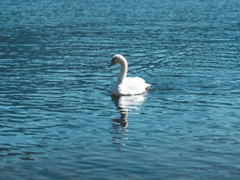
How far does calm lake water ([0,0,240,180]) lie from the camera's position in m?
14.9

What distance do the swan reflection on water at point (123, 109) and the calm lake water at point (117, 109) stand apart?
0.14 ft

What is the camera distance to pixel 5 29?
56281 mm

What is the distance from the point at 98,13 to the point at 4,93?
53.0 metres

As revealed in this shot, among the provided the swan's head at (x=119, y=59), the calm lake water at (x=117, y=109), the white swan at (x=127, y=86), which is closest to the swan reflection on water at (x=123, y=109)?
the calm lake water at (x=117, y=109)

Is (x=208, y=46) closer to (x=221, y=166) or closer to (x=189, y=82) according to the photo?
(x=189, y=82)

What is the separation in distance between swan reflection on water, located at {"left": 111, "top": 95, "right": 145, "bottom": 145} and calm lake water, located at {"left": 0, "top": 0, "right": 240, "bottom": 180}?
0.04 metres

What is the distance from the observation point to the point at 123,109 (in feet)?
73.2

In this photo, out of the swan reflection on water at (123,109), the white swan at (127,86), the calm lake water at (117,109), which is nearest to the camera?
the calm lake water at (117,109)

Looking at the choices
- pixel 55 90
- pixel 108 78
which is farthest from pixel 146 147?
pixel 108 78

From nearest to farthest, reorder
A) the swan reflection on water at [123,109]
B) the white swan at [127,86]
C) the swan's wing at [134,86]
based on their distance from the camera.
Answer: the swan reflection on water at [123,109], the white swan at [127,86], the swan's wing at [134,86]

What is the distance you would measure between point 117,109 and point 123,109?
270mm

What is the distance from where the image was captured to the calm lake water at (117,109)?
49.0 ft

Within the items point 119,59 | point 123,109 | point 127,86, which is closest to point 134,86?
point 127,86

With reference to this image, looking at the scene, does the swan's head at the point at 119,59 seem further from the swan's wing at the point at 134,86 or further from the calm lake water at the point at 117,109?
the calm lake water at the point at 117,109
